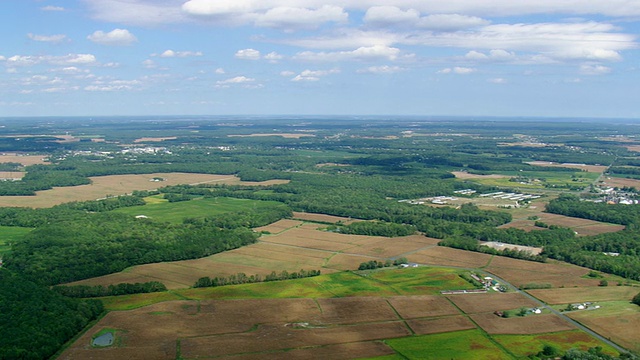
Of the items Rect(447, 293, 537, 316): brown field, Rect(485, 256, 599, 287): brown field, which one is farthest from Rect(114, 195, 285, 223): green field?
Rect(447, 293, 537, 316): brown field

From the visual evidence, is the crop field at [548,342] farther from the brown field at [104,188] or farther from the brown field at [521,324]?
the brown field at [104,188]

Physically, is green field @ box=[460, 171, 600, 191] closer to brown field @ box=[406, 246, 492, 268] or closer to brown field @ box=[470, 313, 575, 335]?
brown field @ box=[406, 246, 492, 268]

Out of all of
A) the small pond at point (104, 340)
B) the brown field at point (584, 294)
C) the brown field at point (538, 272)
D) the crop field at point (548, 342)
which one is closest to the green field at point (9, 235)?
the small pond at point (104, 340)

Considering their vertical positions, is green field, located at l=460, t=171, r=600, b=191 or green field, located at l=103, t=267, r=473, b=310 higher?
green field, located at l=460, t=171, r=600, b=191

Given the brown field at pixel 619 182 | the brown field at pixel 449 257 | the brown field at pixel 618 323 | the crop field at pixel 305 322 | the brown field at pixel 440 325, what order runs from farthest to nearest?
the brown field at pixel 619 182
the brown field at pixel 449 257
the brown field at pixel 440 325
the brown field at pixel 618 323
the crop field at pixel 305 322

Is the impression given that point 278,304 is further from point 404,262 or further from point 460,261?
point 460,261

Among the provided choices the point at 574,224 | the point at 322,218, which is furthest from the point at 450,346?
the point at 574,224

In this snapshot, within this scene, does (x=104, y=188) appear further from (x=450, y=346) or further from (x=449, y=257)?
(x=450, y=346)
